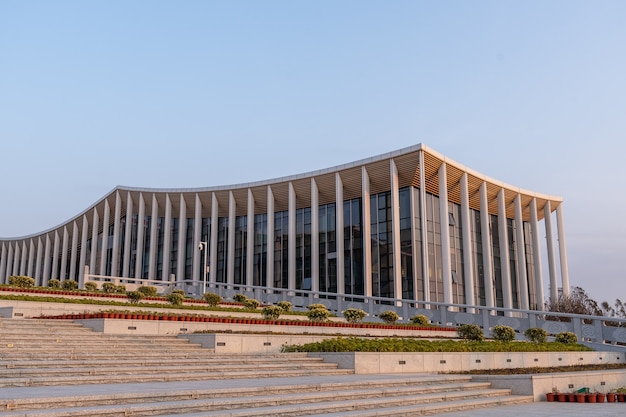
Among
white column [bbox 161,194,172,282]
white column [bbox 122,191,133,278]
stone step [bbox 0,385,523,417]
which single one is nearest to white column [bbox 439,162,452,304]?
stone step [bbox 0,385,523,417]

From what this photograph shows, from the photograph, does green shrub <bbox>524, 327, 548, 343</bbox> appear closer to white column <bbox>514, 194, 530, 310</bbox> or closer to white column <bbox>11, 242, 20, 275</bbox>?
white column <bbox>514, 194, 530, 310</bbox>

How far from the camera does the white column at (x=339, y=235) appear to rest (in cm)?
4188

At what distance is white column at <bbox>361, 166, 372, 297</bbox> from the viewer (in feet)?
132

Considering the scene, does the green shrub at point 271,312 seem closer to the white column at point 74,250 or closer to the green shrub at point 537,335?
the green shrub at point 537,335

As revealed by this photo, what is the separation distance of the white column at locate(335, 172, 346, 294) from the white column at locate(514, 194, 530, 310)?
14890mm

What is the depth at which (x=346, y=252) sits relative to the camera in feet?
143

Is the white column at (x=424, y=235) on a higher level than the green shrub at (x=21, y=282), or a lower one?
higher

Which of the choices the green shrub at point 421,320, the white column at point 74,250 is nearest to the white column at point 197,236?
the white column at point 74,250

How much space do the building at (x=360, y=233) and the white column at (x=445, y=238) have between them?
Result: 9cm

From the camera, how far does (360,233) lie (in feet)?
142

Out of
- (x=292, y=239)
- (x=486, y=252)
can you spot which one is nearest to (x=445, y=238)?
(x=486, y=252)

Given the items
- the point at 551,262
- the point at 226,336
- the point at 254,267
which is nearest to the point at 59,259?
the point at 254,267

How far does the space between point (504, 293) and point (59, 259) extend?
2298 inches

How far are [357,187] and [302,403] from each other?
33236 mm
